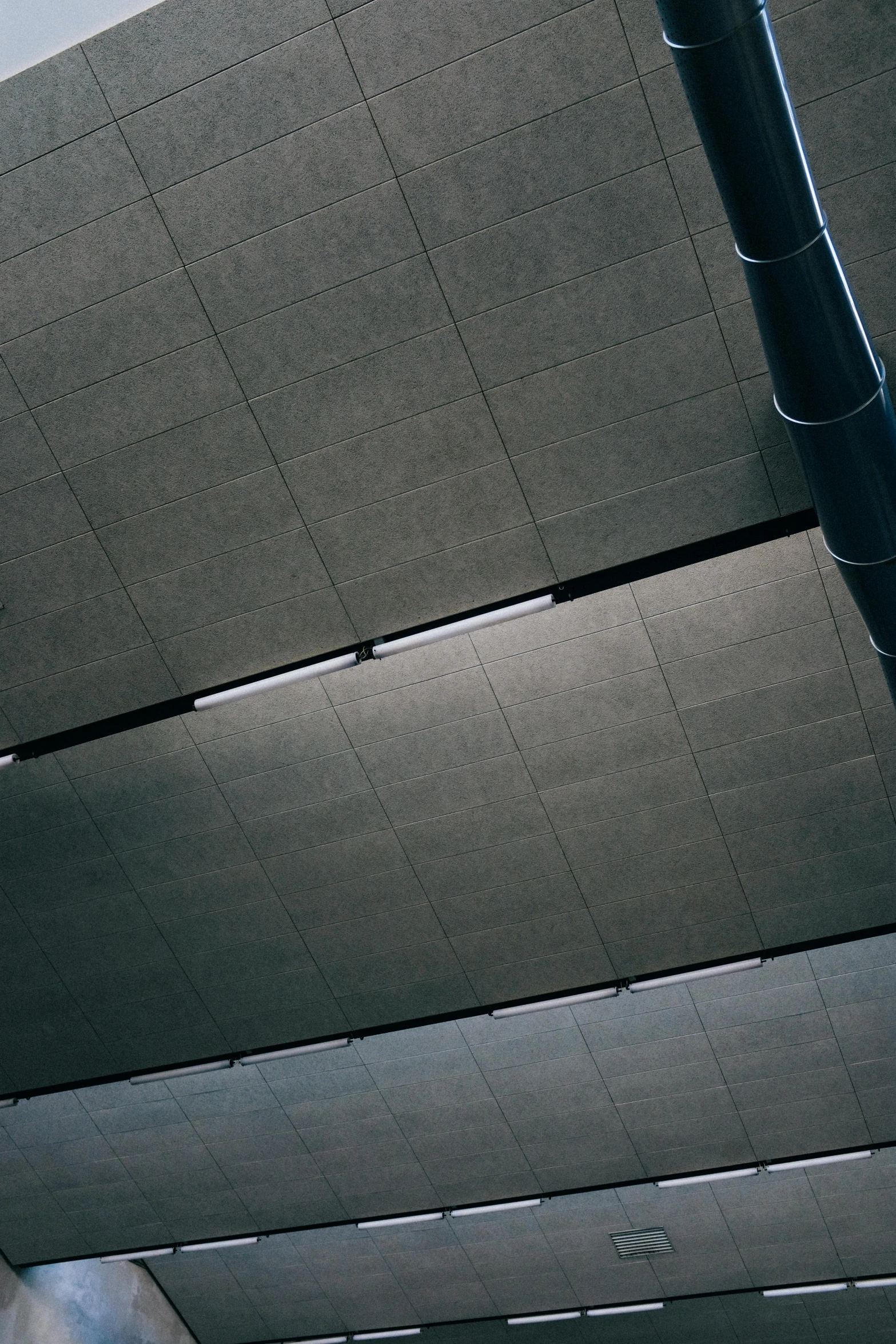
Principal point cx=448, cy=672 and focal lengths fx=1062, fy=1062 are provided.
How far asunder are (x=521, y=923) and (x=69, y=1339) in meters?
14.1

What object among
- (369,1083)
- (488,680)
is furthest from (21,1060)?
(488,680)

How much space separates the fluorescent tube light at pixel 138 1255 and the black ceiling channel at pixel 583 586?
11.9 meters

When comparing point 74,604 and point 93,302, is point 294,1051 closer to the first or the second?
point 74,604

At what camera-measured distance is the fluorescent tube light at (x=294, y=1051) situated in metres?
15.1

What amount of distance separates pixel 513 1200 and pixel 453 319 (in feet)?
47.0

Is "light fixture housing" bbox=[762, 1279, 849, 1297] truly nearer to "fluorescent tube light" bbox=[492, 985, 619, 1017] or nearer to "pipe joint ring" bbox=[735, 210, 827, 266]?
"fluorescent tube light" bbox=[492, 985, 619, 1017]

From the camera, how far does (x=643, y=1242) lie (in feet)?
60.7


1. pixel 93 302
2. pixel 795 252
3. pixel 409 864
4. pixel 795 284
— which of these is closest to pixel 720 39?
pixel 795 252

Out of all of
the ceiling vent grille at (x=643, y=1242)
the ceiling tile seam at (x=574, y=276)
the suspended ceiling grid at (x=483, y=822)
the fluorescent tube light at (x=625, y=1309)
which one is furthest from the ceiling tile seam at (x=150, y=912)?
the fluorescent tube light at (x=625, y=1309)

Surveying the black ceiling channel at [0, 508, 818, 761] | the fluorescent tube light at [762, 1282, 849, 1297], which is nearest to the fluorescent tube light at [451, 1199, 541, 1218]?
the fluorescent tube light at [762, 1282, 849, 1297]

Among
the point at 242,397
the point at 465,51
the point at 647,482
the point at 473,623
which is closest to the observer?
the point at 465,51

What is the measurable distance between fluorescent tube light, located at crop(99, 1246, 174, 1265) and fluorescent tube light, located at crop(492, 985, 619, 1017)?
8.98m

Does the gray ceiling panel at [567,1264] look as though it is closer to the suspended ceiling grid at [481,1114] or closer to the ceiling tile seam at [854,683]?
the suspended ceiling grid at [481,1114]

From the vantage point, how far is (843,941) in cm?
1366
